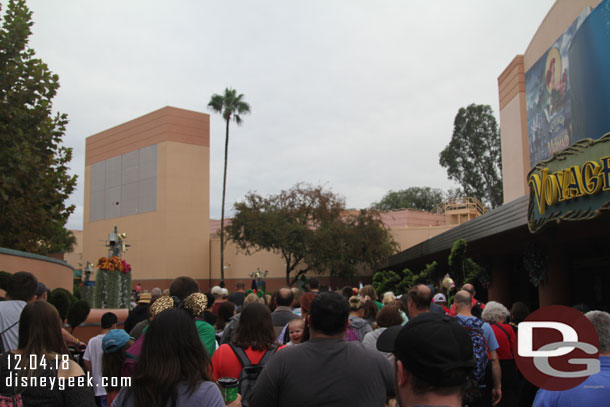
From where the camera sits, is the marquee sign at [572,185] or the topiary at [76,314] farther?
the marquee sign at [572,185]

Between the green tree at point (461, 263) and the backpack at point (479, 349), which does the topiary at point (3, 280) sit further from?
the green tree at point (461, 263)

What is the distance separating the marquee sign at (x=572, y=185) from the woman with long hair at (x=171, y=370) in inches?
373

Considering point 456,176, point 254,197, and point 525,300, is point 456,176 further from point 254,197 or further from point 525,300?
point 525,300

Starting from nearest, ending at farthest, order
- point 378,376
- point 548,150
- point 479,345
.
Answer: point 378,376
point 479,345
point 548,150

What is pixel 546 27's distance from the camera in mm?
23516

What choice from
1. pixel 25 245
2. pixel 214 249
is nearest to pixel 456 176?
pixel 214 249

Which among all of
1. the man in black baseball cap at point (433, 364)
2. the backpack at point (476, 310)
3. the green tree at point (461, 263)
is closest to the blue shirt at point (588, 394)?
the man in black baseball cap at point (433, 364)

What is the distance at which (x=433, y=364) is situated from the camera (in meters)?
2.01

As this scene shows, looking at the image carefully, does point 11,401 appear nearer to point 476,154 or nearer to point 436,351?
point 436,351

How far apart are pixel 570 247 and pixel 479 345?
13313 mm

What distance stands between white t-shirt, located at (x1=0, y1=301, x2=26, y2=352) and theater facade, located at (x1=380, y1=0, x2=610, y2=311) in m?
9.77

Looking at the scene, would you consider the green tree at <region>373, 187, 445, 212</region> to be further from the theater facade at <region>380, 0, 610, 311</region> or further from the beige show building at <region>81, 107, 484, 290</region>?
the theater facade at <region>380, 0, 610, 311</region>

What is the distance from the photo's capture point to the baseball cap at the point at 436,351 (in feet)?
6.61

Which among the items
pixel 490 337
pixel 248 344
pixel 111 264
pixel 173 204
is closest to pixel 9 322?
pixel 248 344
